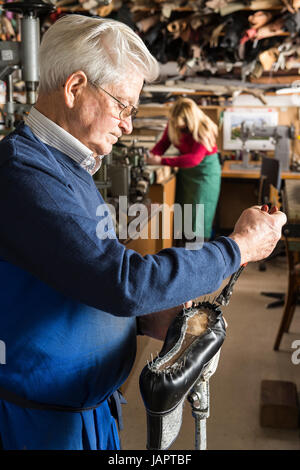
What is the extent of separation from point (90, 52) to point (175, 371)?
63cm

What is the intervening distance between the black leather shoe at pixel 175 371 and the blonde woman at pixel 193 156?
137 inches

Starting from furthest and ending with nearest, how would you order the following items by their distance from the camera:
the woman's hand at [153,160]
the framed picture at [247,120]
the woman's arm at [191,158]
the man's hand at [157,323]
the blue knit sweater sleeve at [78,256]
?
the framed picture at [247,120] < the woman's arm at [191,158] < the woman's hand at [153,160] < the man's hand at [157,323] < the blue knit sweater sleeve at [78,256]

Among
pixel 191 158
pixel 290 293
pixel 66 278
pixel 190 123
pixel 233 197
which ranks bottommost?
pixel 233 197

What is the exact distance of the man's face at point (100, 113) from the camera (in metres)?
1.08

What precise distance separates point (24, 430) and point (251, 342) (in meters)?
2.68

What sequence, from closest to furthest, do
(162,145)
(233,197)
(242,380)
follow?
(242,380), (162,145), (233,197)

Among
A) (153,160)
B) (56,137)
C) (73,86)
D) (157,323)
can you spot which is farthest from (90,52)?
(153,160)

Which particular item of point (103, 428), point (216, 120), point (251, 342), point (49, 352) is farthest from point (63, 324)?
point (216, 120)

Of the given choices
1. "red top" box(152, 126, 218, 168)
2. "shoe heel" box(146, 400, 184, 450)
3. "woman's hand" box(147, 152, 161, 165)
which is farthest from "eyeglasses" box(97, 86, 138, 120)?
"red top" box(152, 126, 218, 168)

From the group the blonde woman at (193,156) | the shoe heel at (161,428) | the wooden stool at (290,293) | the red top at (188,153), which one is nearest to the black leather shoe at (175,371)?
the shoe heel at (161,428)

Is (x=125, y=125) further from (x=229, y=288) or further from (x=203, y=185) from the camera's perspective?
(x=203, y=185)

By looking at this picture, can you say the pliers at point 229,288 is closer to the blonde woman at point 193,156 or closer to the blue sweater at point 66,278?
the blue sweater at point 66,278

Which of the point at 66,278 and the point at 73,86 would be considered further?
the point at 73,86

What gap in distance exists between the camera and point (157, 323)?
52.9 inches
